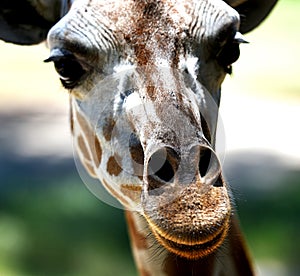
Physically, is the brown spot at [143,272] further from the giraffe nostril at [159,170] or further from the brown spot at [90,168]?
the giraffe nostril at [159,170]

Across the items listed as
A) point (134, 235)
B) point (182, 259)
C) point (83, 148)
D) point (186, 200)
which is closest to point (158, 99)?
point (186, 200)

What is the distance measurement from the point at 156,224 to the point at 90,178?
974 millimetres

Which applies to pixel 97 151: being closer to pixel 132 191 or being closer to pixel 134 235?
pixel 132 191

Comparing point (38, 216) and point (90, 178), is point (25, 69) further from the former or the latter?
point (90, 178)

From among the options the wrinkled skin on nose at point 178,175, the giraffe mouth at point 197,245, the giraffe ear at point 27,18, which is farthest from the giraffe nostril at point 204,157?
the giraffe ear at point 27,18

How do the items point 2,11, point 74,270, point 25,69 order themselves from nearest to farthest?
point 2,11
point 74,270
point 25,69

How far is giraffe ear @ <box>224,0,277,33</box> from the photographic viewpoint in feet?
10.4

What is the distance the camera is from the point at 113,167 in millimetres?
2615

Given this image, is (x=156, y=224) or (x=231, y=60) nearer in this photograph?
(x=156, y=224)

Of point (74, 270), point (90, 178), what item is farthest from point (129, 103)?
point (74, 270)

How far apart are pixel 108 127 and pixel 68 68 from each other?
0.22 metres

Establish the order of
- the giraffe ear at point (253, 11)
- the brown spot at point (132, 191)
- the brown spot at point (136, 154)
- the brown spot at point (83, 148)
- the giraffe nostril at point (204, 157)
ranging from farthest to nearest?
the giraffe ear at point (253, 11) < the brown spot at point (83, 148) < the brown spot at point (132, 191) < the brown spot at point (136, 154) < the giraffe nostril at point (204, 157)

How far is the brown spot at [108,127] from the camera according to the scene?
253 cm

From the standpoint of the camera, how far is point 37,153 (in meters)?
8.59
